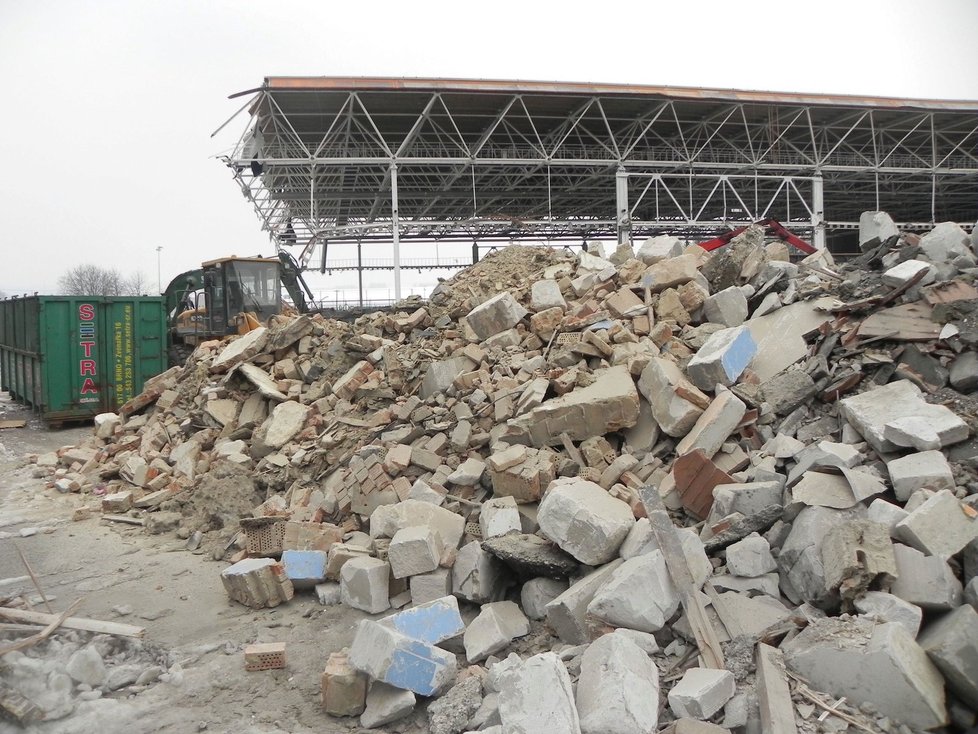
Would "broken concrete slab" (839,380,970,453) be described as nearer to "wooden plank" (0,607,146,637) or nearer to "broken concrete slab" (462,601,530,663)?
"broken concrete slab" (462,601,530,663)

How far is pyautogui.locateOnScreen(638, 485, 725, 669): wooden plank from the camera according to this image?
3.74 metres

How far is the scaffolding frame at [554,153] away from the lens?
67.1 feet

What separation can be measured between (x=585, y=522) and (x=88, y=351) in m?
12.6

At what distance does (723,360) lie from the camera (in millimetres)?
6027

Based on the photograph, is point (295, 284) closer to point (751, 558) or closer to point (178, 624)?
point (178, 624)

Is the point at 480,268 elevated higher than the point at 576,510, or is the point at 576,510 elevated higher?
the point at 480,268

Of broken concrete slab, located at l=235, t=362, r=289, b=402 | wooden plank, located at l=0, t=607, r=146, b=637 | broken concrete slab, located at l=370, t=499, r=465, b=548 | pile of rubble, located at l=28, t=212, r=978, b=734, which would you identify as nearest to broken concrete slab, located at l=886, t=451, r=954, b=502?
pile of rubble, located at l=28, t=212, r=978, b=734

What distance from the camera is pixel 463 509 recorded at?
6.00 m

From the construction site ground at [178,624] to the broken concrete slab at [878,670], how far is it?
2229mm

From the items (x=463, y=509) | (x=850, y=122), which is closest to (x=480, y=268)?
(x=463, y=509)

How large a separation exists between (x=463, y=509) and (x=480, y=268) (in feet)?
18.0

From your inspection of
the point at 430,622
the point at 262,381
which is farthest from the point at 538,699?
the point at 262,381

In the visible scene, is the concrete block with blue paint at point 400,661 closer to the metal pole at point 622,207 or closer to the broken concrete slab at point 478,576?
the broken concrete slab at point 478,576

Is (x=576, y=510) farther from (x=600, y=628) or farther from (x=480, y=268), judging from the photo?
(x=480, y=268)
